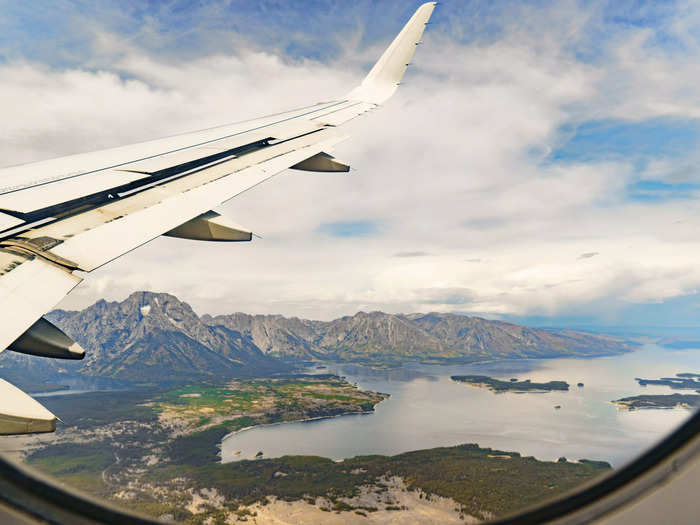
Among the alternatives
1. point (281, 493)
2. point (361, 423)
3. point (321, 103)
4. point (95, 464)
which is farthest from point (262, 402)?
point (321, 103)

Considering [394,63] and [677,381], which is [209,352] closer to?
[677,381]

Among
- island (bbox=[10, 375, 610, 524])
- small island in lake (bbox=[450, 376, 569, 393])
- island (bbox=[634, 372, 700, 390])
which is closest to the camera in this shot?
island (bbox=[10, 375, 610, 524])

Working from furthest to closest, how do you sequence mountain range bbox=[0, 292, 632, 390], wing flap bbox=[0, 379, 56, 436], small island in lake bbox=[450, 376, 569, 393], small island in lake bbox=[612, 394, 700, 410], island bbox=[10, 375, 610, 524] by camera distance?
mountain range bbox=[0, 292, 632, 390] → small island in lake bbox=[450, 376, 569, 393] → small island in lake bbox=[612, 394, 700, 410] → island bbox=[10, 375, 610, 524] → wing flap bbox=[0, 379, 56, 436]

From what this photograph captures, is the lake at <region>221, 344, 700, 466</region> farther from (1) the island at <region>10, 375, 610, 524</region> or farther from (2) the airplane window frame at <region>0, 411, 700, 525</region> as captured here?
(2) the airplane window frame at <region>0, 411, 700, 525</region>

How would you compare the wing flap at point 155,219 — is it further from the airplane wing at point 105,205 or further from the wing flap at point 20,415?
the wing flap at point 20,415

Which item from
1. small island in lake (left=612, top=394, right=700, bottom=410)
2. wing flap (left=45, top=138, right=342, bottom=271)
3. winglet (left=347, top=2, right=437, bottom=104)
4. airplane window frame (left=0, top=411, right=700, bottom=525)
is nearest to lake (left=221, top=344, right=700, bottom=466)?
small island in lake (left=612, top=394, right=700, bottom=410)

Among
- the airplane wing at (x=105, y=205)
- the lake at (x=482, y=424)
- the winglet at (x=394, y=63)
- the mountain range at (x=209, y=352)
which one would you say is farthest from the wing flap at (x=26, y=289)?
the mountain range at (x=209, y=352)

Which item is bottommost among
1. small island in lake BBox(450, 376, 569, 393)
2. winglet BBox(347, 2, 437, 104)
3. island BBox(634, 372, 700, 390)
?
small island in lake BBox(450, 376, 569, 393)
